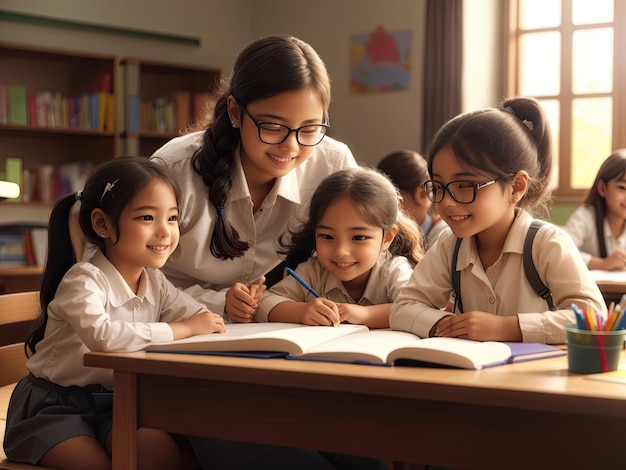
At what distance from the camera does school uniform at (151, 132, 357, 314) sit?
2088 mm

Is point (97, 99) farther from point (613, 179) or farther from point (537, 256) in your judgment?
point (537, 256)

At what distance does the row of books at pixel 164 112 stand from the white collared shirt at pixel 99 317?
177 inches

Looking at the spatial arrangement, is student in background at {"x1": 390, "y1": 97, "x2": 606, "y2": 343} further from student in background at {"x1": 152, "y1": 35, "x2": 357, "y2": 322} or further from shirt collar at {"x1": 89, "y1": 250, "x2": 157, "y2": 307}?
shirt collar at {"x1": 89, "y1": 250, "x2": 157, "y2": 307}

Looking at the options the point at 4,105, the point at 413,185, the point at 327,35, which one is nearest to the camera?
the point at 413,185

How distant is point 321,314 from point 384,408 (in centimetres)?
57

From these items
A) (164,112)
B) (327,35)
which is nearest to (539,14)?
(327,35)

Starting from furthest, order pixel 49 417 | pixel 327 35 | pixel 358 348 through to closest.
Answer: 1. pixel 327 35
2. pixel 49 417
3. pixel 358 348

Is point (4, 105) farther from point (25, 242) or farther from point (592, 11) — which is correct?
point (592, 11)

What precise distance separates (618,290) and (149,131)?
14.1ft

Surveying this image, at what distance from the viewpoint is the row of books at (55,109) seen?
18.3 ft

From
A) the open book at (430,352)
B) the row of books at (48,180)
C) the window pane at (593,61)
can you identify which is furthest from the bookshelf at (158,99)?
the open book at (430,352)

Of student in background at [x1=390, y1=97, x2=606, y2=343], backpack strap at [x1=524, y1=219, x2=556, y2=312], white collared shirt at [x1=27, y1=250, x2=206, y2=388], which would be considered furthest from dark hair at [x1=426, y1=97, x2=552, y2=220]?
white collared shirt at [x1=27, y1=250, x2=206, y2=388]

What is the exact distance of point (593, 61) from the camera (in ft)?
19.3

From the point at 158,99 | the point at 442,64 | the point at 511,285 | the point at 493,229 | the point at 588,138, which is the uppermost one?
the point at 442,64
